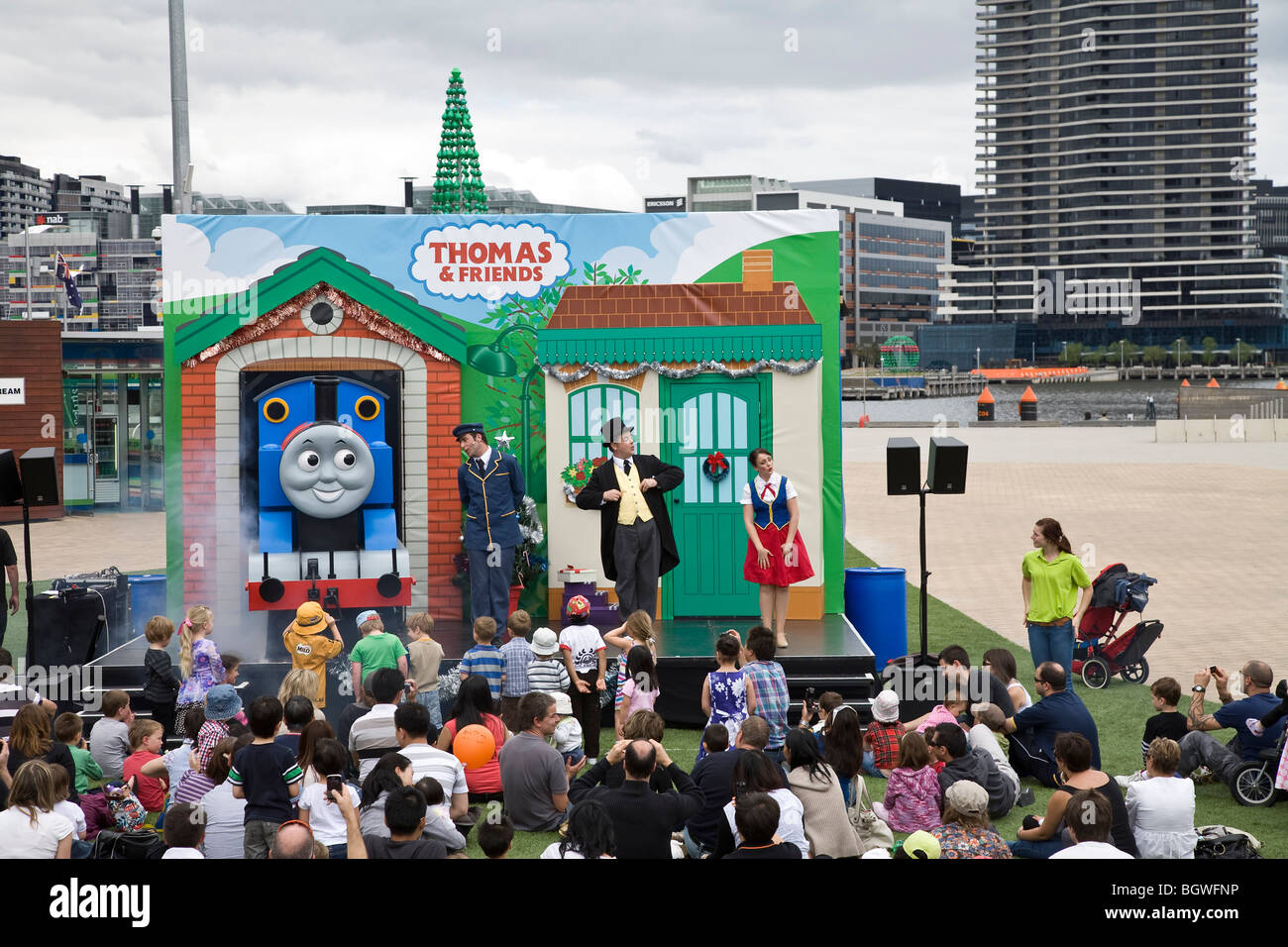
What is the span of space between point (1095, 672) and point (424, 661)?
240 inches

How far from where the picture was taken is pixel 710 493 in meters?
12.3

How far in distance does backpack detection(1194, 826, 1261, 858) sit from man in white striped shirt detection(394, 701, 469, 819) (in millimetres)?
3834

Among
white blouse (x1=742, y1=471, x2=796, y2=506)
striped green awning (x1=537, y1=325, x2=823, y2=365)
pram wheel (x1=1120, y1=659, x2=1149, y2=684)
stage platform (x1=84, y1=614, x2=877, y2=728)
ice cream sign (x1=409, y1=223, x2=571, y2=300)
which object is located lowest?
pram wheel (x1=1120, y1=659, x2=1149, y2=684)

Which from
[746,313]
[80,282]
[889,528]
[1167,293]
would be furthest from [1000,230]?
[746,313]

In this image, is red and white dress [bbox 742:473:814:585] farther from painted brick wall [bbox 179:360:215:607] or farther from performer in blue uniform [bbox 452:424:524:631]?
painted brick wall [bbox 179:360:215:607]

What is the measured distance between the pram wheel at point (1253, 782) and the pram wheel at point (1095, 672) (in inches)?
141

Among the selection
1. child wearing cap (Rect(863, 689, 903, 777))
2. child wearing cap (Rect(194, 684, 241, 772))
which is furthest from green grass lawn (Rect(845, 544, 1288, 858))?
child wearing cap (Rect(194, 684, 241, 772))

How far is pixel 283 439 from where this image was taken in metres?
12.0

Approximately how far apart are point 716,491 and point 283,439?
155 inches

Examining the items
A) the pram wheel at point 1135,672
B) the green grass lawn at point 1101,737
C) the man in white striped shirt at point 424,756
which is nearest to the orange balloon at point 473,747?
the green grass lawn at point 1101,737

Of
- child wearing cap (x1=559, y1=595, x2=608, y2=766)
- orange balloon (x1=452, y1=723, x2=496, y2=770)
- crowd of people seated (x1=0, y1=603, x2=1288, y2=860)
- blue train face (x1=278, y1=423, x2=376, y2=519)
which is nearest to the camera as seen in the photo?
crowd of people seated (x1=0, y1=603, x2=1288, y2=860)

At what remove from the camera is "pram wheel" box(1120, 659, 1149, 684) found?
11844mm

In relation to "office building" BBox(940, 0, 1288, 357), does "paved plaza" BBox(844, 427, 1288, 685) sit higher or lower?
lower
